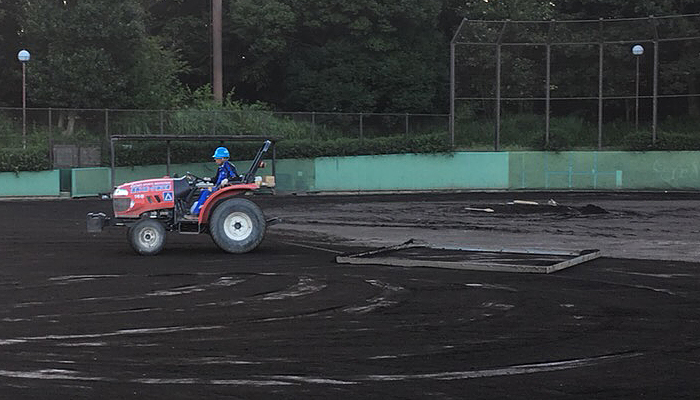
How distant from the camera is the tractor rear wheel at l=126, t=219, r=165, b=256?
16766 millimetres

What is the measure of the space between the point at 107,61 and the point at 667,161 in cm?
2249

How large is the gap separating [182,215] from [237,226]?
0.92m

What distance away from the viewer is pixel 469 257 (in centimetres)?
1656

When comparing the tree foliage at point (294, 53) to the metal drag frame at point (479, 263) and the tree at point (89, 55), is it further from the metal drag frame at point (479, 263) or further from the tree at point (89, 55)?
the metal drag frame at point (479, 263)

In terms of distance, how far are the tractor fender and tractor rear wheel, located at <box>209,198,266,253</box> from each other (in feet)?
0.41

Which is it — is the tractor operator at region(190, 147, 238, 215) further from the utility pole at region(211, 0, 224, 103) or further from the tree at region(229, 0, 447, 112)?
the tree at region(229, 0, 447, 112)

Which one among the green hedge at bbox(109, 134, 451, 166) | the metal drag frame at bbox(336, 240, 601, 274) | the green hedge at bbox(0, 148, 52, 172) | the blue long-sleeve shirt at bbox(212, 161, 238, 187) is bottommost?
the metal drag frame at bbox(336, 240, 601, 274)

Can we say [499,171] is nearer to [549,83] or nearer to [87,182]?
[549,83]

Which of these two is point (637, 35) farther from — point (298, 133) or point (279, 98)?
point (279, 98)

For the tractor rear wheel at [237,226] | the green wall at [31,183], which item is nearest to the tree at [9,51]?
the green wall at [31,183]

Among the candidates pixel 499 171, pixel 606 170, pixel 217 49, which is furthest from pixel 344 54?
pixel 606 170

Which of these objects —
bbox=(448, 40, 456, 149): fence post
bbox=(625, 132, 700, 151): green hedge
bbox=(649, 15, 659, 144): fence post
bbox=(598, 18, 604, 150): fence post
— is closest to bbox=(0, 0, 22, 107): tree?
bbox=(448, 40, 456, 149): fence post

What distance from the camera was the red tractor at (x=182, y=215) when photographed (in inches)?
661

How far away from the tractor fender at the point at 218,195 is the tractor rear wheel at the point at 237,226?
0.41 ft
